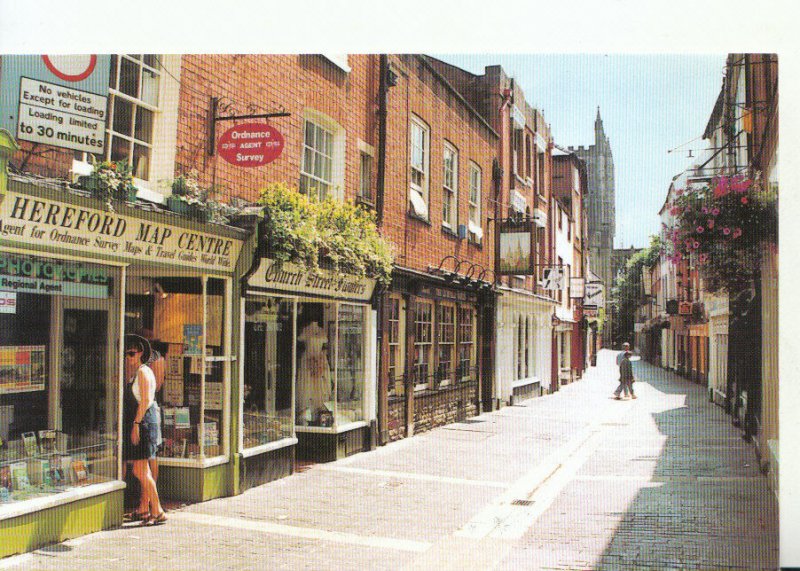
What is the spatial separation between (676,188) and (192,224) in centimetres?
597

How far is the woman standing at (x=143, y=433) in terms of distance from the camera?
24.1 ft

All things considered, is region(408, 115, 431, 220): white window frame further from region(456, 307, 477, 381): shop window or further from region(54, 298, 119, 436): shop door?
region(54, 298, 119, 436): shop door

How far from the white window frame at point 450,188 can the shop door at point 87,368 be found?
32.3 ft

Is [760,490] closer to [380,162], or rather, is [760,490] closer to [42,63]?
[380,162]

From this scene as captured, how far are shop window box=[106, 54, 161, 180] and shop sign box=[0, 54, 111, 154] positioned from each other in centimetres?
28

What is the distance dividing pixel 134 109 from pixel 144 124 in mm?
206

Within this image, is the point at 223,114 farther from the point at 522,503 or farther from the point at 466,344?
the point at 466,344

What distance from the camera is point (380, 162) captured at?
1305cm

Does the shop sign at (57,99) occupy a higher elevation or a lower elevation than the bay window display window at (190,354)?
higher

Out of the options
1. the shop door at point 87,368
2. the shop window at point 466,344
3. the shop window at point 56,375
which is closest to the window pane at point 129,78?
the shop window at point 56,375

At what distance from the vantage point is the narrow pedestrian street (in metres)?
6.55

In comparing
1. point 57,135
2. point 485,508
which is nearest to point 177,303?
point 57,135

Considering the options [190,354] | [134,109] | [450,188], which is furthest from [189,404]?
[450,188]

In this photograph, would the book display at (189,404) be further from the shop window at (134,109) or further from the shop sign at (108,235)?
the shop window at (134,109)
